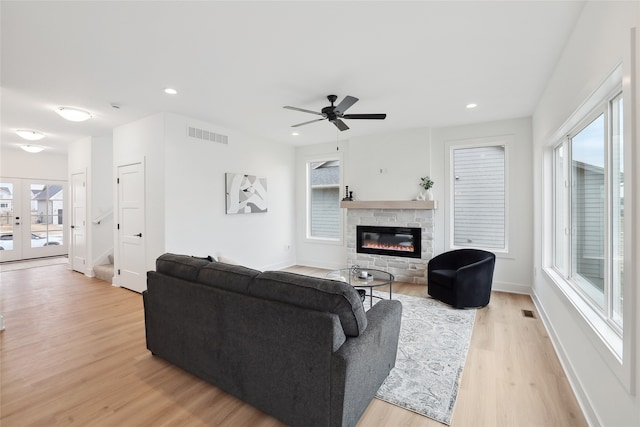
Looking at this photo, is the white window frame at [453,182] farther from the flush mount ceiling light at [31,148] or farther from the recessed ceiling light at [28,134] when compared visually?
the flush mount ceiling light at [31,148]

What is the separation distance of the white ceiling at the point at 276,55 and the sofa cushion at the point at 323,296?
1.84 meters

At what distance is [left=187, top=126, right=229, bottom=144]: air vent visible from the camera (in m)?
4.52

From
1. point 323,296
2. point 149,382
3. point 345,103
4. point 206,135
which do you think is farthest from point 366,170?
point 149,382

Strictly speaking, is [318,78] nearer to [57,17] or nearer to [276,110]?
[276,110]

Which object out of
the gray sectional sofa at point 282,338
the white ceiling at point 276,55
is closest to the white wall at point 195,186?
the white ceiling at point 276,55

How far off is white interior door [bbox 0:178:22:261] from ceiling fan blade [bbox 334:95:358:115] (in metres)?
8.20

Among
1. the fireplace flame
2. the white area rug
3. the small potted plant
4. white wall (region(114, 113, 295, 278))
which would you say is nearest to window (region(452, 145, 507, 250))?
the small potted plant

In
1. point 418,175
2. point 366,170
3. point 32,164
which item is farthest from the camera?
point 32,164

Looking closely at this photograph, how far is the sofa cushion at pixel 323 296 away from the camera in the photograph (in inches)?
66.1

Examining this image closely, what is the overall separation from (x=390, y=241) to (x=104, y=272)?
5236mm

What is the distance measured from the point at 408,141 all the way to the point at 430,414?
4.30 metres

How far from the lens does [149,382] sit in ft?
7.49

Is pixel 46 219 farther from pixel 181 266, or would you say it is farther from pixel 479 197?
pixel 479 197

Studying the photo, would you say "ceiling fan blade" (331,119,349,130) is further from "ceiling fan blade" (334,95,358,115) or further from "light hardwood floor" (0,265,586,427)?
"light hardwood floor" (0,265,586,427)
